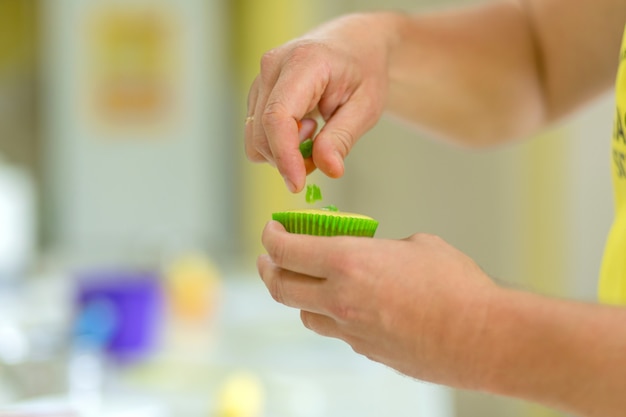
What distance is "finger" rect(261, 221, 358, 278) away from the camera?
17.8 inches

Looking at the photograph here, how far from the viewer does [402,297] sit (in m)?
0.44

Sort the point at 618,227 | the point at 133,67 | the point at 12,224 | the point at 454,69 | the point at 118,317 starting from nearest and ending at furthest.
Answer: the point at 618,227 → the point at 454,69 → the point at 118,317 → the point at 12,224 → the point at 133,67

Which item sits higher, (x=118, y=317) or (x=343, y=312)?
(x=343, y=312)

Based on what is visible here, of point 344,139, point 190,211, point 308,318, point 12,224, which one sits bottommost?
point 190,211

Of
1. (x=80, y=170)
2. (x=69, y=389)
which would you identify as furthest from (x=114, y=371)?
(x=80, y=170)

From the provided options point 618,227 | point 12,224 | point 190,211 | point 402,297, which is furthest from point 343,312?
point 190,211

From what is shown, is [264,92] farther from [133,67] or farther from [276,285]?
[133,67]

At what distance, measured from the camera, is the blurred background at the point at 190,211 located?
1.10 metres

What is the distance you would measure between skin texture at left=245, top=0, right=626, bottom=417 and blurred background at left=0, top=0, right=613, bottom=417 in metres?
0.39

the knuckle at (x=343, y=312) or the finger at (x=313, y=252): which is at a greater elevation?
the finger at (x=313, y=252)

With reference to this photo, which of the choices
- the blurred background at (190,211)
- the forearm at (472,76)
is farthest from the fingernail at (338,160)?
the blurred background at (190,211)

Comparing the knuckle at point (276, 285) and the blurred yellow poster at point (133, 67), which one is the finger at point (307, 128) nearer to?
the knuckle at point (276, 285)

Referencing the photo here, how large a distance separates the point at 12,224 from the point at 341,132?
157 cm

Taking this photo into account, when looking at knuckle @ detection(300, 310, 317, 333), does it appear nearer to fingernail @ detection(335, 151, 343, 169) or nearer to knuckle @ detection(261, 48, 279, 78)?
fingernail @ detection(335, 151, 343, 169)
